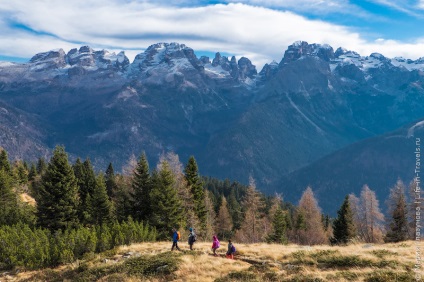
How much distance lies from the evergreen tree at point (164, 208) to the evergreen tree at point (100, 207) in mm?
8319

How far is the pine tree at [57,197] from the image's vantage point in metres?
46.9

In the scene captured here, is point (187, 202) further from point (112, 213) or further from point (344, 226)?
point (344, 226)

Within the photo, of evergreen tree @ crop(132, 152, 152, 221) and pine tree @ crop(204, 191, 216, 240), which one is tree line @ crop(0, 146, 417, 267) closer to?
evergreen tree @ crop(132, 152, 152, 221)

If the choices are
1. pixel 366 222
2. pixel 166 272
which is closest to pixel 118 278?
pixel 166 272

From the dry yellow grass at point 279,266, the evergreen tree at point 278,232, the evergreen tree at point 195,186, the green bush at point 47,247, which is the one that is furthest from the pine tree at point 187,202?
the dry yellow grass at point 279,266

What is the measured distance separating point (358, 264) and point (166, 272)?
13.8m

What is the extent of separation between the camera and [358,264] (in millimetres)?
→ 24359

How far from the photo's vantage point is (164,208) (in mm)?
46344

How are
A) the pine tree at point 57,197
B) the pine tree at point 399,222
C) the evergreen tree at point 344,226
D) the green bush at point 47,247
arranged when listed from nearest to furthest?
the green bush at point 47,247
the pine tree at point 57,197
the pine tree at point 399,222
the evergreen tree at point 344,226

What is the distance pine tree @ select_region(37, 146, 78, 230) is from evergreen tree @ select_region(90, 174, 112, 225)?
3115 millimetres

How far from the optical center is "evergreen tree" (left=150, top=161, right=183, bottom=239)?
46.8m

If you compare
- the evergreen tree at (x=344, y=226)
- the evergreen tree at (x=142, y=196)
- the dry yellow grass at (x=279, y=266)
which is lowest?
the evergreen tree at (x=344, y=226)

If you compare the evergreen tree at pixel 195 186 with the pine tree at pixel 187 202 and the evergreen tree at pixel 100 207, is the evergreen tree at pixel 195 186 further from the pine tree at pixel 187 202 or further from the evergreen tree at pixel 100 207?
the evergreen tree at pixel 100 207

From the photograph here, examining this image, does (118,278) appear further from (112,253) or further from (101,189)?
(101,189)
